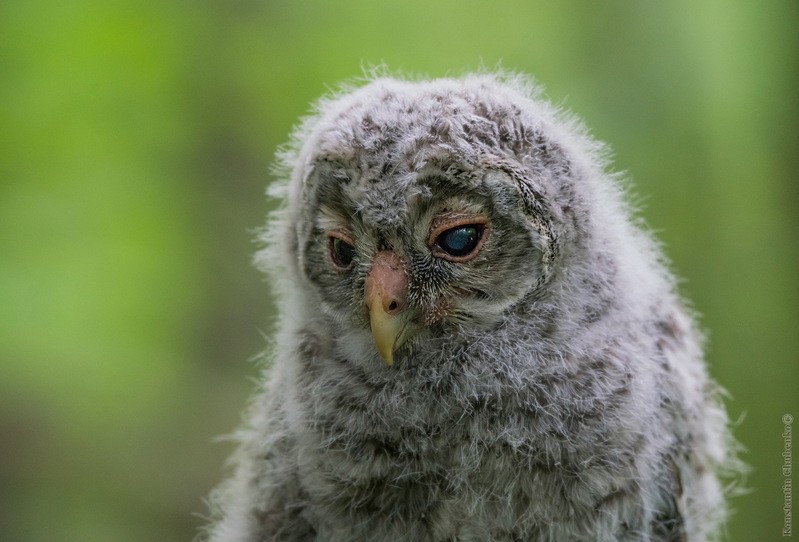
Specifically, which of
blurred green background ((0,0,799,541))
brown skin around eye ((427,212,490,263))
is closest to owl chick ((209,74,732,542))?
brown skin around eye ((427,212,490,263))

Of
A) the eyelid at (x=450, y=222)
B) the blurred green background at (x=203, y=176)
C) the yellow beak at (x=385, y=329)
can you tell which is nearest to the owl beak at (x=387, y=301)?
the yellow beak at (x=385, y=329)

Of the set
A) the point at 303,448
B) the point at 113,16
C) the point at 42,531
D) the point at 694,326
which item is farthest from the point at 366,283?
the point at 42,531

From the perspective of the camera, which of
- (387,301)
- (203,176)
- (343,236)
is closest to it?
(387,301)

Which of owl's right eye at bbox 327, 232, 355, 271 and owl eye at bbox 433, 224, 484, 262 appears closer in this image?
owl eye at bbox 433, 224, 484, 262

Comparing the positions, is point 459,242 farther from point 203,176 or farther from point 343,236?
point 203,176

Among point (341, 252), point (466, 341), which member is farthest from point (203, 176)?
point (466, 341)

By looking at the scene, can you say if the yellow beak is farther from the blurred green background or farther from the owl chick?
the blurred green background

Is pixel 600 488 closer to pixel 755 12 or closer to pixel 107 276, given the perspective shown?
pixel 755 12

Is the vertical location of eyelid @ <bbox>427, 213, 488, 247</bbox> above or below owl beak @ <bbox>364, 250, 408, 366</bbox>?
above
